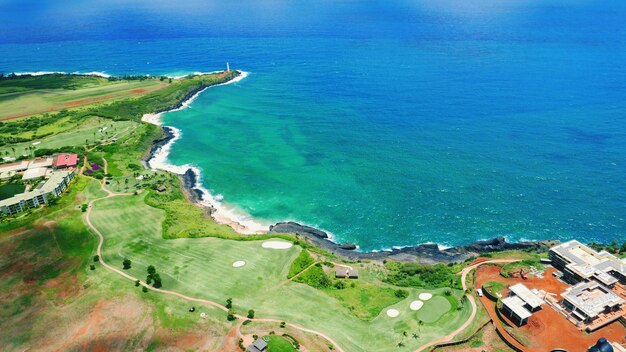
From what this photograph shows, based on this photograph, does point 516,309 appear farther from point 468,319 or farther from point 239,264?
point 239,264

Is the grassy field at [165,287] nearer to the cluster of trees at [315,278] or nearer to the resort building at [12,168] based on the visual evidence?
the cluster of trees at [315,278]

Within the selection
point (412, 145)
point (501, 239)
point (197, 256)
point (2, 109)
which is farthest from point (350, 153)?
point (2, 109)

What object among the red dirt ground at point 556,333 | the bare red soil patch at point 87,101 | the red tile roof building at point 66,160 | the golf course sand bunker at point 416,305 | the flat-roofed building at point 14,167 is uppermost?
the bare red soil patch at point 87,101

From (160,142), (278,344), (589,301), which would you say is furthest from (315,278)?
(160,142)

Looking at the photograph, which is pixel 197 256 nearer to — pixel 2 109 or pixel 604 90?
pixel 2 109

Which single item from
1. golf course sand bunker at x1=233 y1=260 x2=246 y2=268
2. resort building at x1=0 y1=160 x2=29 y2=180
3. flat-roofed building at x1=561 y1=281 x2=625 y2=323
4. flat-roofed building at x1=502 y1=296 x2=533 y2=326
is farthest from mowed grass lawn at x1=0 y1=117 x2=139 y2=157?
flat-roofed building at x1=561 y1=281 x2=625 y2=323

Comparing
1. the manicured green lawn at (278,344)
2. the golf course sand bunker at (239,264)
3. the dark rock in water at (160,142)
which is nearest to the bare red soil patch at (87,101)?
the dark rock in water at (160,142)
